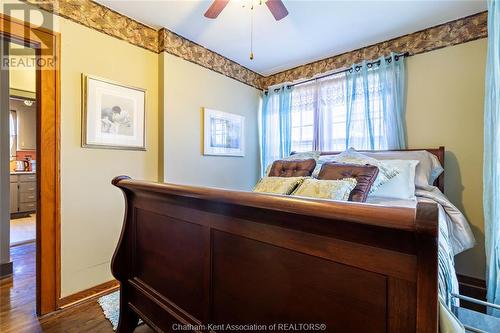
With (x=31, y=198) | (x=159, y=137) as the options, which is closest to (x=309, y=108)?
(x=159, y=137)

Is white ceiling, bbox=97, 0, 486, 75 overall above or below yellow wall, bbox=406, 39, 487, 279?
above

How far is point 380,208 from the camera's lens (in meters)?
0.64

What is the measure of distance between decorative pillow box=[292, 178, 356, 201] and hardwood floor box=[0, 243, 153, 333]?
5.21 ft

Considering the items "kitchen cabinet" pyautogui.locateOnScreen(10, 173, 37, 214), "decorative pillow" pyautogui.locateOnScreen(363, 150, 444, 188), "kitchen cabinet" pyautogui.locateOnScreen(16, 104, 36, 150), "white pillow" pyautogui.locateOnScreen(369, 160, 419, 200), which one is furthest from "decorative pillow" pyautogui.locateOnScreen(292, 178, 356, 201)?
"kitchen cabinet" pyautogui.locateOnScreen(16, 104, 36, 150)

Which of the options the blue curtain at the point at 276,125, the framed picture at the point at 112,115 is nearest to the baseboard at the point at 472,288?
the blue curtain at the point at 276,125

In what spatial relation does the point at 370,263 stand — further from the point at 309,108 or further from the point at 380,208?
the point at 309,108

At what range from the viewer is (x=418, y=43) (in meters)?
2.72

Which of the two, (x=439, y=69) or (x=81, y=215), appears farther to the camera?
(x=439, y=69)

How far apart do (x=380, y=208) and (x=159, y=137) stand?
2.57 m

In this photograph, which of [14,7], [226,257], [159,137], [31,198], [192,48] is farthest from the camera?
[31,198]

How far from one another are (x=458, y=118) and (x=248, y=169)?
260 cm

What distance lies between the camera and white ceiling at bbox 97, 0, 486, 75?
2.29m

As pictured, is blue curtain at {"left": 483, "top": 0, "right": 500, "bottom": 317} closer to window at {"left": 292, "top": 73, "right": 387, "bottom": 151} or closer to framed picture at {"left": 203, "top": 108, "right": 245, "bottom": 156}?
window at {"left": 292, "top": 73, "right": 387, "bottom": 151}

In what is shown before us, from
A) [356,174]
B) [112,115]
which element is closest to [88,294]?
[112,115]
